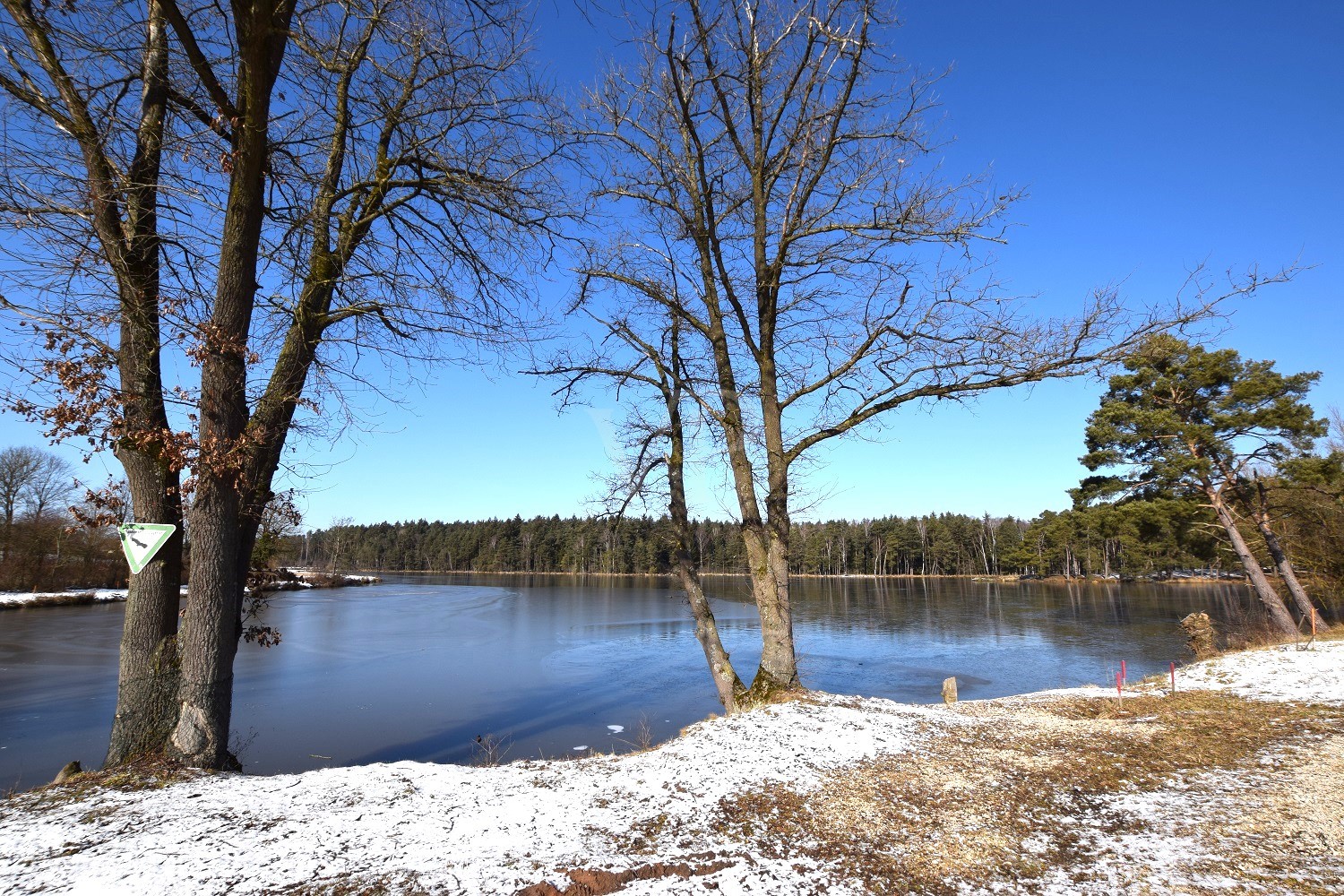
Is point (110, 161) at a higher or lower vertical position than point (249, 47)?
lower

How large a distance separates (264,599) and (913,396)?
6703 millimetres

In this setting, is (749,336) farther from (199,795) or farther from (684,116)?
(199,795)

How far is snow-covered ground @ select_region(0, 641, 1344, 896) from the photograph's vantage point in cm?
270

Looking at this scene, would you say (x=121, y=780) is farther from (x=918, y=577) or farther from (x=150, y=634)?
(x=918, y=577)

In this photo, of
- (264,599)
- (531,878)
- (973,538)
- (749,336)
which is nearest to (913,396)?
(749,336)

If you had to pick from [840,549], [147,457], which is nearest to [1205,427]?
[147,457]

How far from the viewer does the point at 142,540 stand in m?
4.68

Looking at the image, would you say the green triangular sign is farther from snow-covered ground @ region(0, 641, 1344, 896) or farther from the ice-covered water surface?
the ice-covered water surface

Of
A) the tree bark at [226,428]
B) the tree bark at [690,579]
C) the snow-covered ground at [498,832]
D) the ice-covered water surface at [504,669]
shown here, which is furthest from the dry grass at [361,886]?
the tree bark at [690,579]

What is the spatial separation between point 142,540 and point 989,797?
19.4 ft

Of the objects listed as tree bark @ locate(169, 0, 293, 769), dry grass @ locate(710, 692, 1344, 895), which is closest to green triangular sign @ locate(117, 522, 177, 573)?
tree bark @ locate(169, 0, 293, 769)

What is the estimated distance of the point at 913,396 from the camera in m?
6.73

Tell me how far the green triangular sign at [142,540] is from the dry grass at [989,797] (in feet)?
14.1

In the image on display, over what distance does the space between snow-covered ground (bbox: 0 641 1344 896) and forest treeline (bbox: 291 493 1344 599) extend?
16.1 meters
